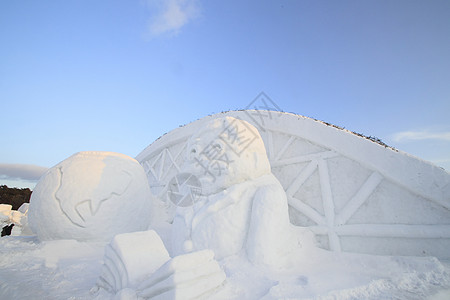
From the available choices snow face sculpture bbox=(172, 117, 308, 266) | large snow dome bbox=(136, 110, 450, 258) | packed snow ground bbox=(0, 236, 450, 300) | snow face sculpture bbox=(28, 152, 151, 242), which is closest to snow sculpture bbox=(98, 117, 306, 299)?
snow face sculpture bbox=(172, 117, 308, 266)

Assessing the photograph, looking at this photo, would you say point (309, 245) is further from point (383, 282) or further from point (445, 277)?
point (445, 277)

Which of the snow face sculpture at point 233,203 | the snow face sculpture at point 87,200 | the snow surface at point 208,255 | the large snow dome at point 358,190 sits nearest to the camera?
the snow surface at point 208,255

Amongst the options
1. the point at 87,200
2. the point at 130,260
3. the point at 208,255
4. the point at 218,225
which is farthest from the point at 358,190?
the point at 87,200

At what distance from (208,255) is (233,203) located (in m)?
0.79

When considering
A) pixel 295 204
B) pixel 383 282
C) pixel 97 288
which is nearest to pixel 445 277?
pixel 383 282

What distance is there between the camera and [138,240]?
212 centimetres

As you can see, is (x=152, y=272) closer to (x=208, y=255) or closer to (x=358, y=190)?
(x=208, y=255)

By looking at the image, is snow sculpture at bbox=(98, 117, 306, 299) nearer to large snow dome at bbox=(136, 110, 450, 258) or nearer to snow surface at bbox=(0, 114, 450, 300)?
snow surface at bbox=(0, 114, 450, 300)

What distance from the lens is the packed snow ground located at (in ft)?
6.08

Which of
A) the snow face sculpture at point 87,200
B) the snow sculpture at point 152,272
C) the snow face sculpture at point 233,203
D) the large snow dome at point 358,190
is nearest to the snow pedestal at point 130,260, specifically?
the snow sculpture at point 152,272

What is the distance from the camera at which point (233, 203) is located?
8.43ft

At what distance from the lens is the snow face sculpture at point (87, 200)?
3225 mm

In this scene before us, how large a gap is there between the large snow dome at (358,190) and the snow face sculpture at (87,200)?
2447 mm

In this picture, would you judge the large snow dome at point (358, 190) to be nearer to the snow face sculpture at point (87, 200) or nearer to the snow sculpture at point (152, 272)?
the snow sculpture at point (152, 272)
